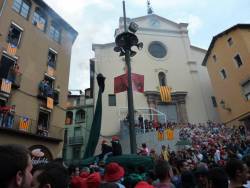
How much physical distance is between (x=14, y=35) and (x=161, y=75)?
58.4 ft

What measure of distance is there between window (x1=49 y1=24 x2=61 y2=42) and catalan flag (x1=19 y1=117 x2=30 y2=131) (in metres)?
9.17

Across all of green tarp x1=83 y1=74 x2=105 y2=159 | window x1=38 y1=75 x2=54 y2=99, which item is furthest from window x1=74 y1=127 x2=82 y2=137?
green tarp x1=83 y1=74 x2=105 y2=159

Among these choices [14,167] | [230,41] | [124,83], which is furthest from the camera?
[230,41]

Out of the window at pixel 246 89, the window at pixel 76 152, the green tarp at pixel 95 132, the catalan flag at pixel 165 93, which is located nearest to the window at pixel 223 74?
the window at pixel 246 89

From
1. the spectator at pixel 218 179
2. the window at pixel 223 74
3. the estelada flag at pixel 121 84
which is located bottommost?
the spectator at pixel 218 179

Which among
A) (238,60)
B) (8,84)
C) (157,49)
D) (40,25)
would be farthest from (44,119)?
(238,60)

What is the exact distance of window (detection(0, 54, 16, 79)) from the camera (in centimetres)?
1634

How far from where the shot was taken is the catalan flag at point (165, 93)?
27.5 meters

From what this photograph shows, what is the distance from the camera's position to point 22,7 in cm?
1956

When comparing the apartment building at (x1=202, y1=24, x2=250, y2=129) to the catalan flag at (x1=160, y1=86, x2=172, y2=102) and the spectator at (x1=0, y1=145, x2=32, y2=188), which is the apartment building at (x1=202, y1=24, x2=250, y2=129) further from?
the spectator at (x1=0, y1=145, x2=32, y2=188)

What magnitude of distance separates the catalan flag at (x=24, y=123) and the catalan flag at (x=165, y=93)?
1574 centimetres

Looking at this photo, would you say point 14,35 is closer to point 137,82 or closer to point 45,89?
point 45,89

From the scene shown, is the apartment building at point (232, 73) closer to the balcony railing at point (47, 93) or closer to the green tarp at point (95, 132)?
the balcony railing at point (47, 93)

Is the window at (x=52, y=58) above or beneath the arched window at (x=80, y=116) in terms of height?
above
